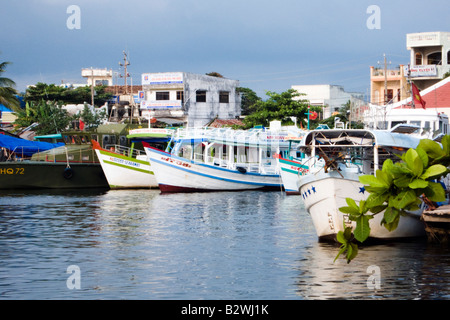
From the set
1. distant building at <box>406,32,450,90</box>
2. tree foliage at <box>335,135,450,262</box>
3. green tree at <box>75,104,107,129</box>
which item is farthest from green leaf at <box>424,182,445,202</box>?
green tree at <box>75,104,107,129</box>

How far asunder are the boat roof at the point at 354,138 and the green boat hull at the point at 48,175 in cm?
2237

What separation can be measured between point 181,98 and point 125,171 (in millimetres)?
21302

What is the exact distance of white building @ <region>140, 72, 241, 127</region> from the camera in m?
56.7

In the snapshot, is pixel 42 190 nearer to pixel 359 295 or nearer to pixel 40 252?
pixel 40 252

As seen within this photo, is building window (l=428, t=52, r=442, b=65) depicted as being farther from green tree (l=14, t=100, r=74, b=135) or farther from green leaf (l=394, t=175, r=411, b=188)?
green leaf (l=394, t=175, r=411, b=188)

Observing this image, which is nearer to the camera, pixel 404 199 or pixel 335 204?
pixel 404 199

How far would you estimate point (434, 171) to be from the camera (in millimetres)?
7621

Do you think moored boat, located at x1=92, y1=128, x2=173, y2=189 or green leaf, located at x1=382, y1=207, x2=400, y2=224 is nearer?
green leaf, located at x1=382, y1=207, x2=400, y2=224

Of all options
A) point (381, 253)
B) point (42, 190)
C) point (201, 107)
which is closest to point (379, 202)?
point (381, 253)

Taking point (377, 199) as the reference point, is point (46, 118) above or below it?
above

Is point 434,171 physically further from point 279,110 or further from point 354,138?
point 279,110

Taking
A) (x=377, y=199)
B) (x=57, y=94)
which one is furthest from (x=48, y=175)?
(x=377, y=199)

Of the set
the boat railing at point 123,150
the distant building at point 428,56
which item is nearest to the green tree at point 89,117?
the boat railing at point 123,150

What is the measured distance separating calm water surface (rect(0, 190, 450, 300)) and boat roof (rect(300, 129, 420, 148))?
2657 mm
